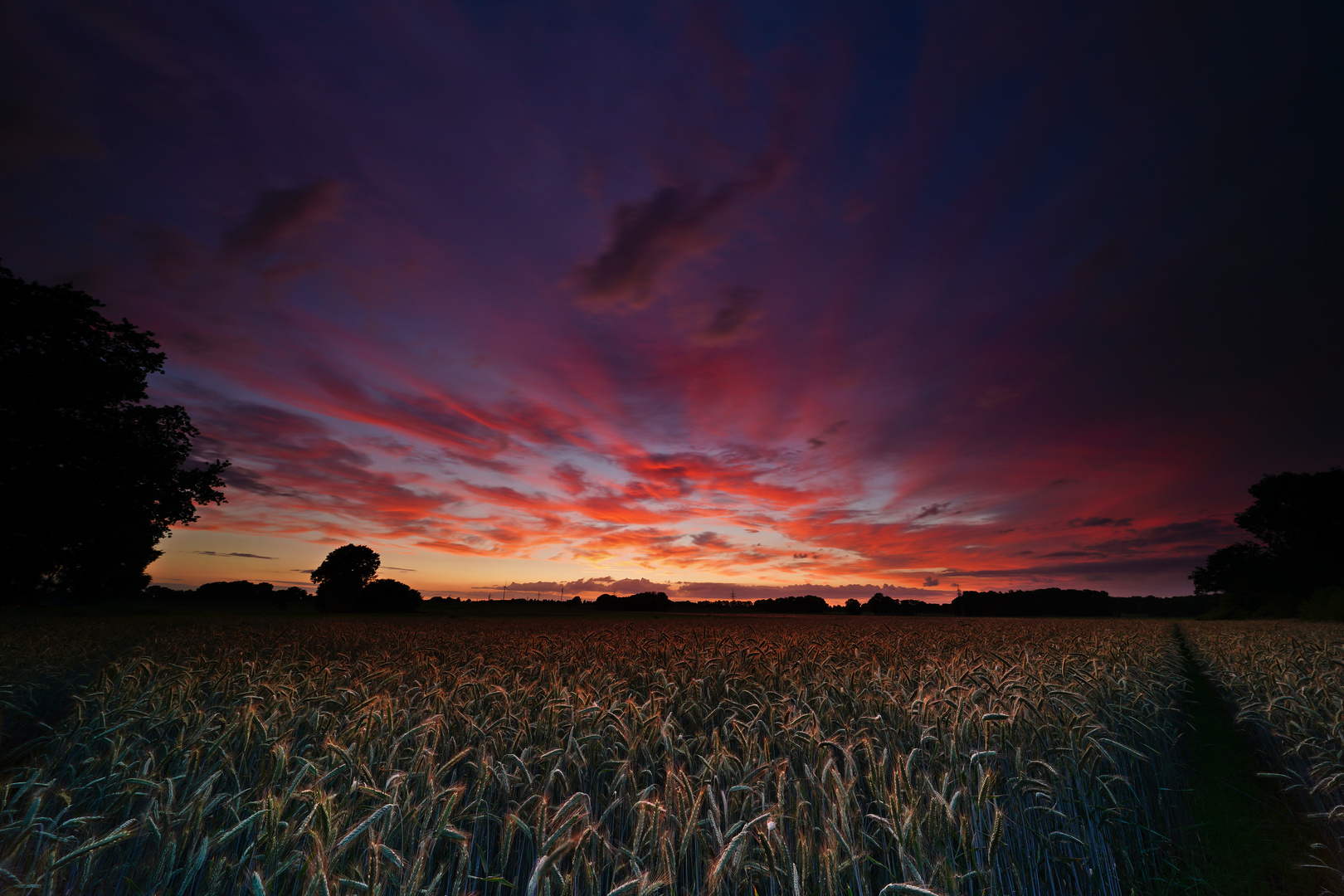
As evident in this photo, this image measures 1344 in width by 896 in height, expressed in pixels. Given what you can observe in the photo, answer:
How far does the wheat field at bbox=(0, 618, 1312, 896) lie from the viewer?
254 centimetres

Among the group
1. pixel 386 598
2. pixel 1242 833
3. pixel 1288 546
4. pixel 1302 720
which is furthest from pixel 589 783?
A: pixel 1288 546

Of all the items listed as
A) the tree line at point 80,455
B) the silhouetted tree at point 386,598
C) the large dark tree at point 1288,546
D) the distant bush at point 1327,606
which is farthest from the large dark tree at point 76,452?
the large dark tree at point 1288,546

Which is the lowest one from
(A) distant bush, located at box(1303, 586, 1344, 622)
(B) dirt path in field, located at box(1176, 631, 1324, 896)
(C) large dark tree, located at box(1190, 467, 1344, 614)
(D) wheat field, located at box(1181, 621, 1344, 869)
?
(B) dirt path in field, located at box(1176, 631, 1324, 896)

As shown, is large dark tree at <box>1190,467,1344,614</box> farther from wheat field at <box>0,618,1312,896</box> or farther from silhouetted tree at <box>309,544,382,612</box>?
silhouetted tree at <box>309,544,382,612</box>

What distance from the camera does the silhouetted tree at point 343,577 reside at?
7425cm

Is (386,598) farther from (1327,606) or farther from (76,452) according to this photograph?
(1327,606)

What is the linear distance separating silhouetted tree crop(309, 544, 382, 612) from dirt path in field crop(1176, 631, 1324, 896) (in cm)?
8547

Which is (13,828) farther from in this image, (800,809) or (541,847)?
(800,809)

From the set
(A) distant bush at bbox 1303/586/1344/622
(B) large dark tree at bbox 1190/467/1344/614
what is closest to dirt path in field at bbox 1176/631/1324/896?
(A) distant bush at bbox 1303/586/1344/622

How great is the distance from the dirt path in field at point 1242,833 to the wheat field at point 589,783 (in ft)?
1.12

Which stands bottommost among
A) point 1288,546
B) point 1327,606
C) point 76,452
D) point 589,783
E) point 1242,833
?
point 1242,833

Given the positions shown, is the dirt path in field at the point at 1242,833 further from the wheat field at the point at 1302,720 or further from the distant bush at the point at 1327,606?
the distant bush at the point at 1327,606

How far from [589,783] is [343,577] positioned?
8678 cm

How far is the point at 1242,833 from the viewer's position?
615 centimetres
